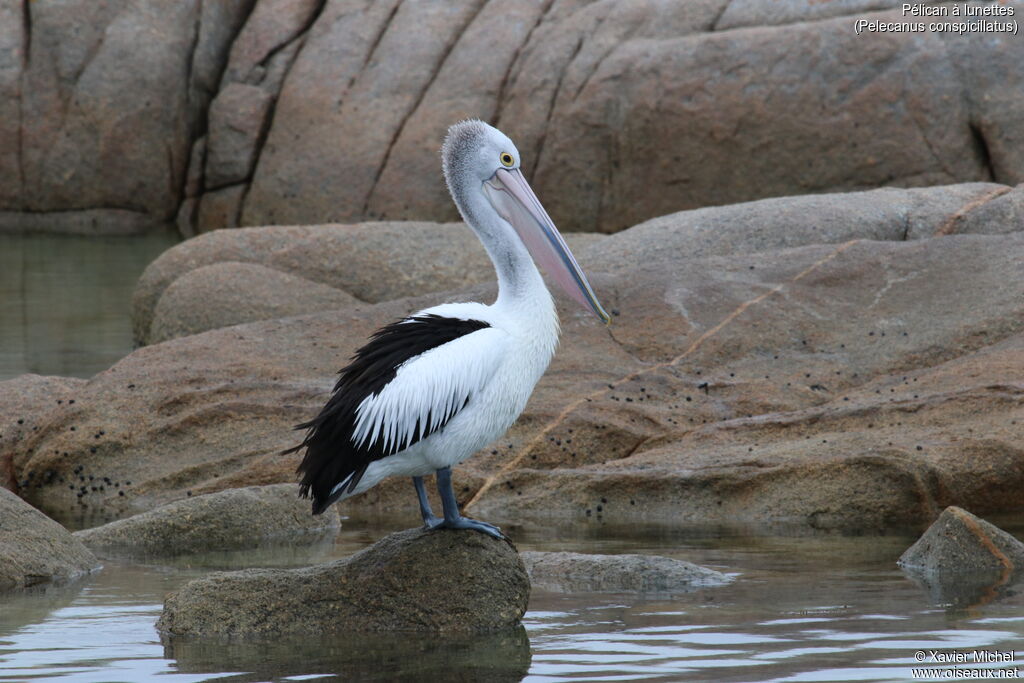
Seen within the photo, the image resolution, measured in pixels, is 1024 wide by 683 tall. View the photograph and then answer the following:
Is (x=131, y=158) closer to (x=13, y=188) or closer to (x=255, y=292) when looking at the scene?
(x=13, y=188)

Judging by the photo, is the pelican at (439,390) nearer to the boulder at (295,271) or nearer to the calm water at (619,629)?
the calm water at (619,629)

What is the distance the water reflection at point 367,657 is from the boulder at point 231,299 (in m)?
7.59

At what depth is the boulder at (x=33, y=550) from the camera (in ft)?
24.7

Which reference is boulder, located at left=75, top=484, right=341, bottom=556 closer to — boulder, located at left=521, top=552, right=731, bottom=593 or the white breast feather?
boulder, located at left=521, top=552, right=731, bottom=593

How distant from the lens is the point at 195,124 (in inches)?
897

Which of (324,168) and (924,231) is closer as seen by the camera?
(924,231)

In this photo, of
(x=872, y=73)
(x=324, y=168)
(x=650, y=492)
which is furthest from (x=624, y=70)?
(x=650, y=492)

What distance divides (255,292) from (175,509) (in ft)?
18.5

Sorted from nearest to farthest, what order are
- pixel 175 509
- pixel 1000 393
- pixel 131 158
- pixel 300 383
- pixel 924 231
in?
pixel 175 509 → pixel 1000 393 → pixel 300 383 → pixel 924 231 → pixel 131 158

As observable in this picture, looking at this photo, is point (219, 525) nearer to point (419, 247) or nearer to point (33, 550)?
point (33, 550)

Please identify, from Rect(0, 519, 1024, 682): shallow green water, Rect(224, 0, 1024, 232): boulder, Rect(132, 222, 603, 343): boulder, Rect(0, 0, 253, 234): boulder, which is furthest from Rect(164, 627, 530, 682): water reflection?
Rect(0, 0, 253, 234): boulder

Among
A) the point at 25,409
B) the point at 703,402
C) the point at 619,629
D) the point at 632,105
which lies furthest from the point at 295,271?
the point at 619,629

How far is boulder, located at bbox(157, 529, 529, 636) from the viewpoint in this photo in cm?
652

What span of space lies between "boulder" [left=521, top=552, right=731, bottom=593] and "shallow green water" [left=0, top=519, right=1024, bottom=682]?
142mm
